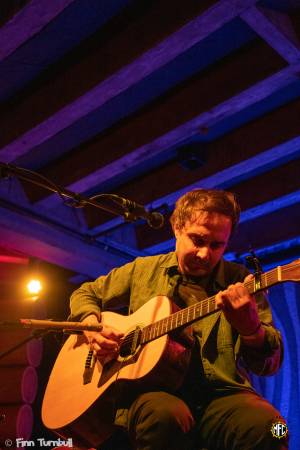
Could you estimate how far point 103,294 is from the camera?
345 cm

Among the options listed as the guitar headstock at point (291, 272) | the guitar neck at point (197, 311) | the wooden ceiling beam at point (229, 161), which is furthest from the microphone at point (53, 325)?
the wooden ceiling beam at point (229, 161)

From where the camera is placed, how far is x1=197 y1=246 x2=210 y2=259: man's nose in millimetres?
2916

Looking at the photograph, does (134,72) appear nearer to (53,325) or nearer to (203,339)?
(53,325)

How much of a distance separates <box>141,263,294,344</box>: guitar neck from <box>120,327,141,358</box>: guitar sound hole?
0.04 meters

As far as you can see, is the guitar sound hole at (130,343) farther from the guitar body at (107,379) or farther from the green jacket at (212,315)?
the green jacket at (212,315)

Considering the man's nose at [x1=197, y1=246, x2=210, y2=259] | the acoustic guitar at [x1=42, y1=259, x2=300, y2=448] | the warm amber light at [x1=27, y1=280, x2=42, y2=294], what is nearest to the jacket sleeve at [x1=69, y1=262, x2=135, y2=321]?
the acoustic guitar at [x1=42, y1=259, x2=300, y2=448]

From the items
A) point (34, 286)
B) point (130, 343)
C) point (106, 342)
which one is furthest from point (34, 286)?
point (130, 343)

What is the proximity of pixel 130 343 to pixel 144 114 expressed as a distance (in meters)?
2.71

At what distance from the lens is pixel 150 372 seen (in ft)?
8.11

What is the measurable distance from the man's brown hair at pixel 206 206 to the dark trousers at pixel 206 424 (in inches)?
43.8

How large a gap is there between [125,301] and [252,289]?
45.9 inches

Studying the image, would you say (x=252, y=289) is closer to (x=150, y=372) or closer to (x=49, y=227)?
(x=150, y=372)

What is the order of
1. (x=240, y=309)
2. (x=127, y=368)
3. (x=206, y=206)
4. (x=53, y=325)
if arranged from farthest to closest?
(x=206, y=206) < (x=53, y=325) < (x=127, y=368) < (x=240, y=309)

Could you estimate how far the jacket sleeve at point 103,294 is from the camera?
330cm
